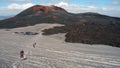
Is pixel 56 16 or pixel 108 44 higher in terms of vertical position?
pixel 56 16

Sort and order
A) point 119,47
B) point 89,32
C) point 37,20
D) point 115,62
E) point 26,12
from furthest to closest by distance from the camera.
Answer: point 26,12 → point 37,20 → point 89,32 → point 119,47 → point 115,62

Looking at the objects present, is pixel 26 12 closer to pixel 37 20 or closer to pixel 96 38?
pixel 37 20

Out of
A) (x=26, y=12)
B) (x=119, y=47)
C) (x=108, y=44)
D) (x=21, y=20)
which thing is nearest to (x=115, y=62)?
(x=119, y=47)

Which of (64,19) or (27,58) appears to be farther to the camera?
(64,19)

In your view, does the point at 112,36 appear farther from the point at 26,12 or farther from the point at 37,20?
the point at 26,12

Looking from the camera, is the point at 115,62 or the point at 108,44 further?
the point at 108,44

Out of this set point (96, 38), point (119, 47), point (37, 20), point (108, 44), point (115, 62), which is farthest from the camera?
point (37, 20)

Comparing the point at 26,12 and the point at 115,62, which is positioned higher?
the point at 26,12

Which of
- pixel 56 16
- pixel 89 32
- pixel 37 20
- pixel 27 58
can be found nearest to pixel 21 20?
pixel 37 20

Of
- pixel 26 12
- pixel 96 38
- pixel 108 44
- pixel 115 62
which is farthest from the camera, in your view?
pixel 26 12
